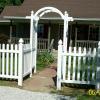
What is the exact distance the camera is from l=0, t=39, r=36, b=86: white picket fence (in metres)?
12.0

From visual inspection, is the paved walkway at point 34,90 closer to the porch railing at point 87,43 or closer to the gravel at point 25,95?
the gravel at point 25,95

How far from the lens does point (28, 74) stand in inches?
534

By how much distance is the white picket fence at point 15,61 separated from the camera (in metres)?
12.0

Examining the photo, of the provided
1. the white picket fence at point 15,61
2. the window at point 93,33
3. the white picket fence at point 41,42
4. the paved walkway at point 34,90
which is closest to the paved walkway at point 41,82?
the paved walkway at point 34,90

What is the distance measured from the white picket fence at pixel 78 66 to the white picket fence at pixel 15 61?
1479mm

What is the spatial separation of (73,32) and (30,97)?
16.8 meters

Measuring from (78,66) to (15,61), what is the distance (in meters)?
2.30

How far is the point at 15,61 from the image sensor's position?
39.6 feet

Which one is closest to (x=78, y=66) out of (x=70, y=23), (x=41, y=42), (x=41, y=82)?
(x=41, y=82)

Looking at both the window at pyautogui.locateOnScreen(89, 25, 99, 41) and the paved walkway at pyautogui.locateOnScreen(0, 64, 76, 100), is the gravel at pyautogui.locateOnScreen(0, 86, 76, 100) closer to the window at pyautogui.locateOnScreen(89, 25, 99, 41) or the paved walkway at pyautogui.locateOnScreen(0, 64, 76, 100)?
the paved walkway at pyautogui.locateOnScreen(0, 64, 76, 100)

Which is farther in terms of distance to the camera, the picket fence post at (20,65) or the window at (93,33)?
the window at (93,33)

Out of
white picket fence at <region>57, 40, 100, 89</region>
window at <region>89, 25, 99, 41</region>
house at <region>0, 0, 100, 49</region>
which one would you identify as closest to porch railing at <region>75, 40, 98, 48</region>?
house at <region>0, 0, 100, 49</region>

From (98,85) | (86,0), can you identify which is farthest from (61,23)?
(98,85)

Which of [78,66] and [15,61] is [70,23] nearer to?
[15,61]
